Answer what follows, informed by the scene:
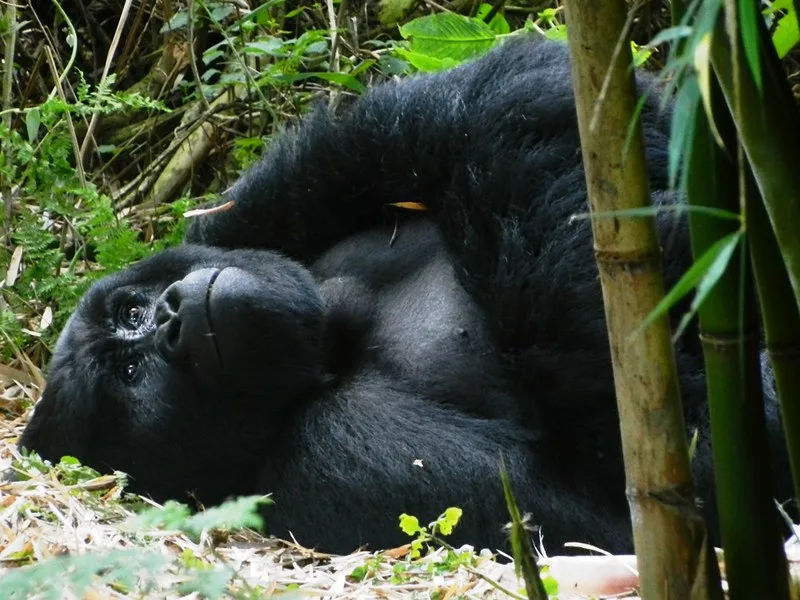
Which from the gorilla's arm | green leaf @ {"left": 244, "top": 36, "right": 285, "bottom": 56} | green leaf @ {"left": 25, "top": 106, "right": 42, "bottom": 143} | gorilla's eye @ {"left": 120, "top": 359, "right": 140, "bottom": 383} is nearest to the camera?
the gorilla's arm

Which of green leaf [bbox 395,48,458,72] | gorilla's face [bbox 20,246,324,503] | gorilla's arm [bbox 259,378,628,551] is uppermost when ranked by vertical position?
green leaf [bbox 395,48,458,72]

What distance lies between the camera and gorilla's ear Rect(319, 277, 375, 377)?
252 centimetres

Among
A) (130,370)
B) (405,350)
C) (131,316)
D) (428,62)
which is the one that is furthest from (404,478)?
(428,62)

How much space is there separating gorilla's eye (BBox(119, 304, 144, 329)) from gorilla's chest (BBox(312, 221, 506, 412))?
17.3 inches

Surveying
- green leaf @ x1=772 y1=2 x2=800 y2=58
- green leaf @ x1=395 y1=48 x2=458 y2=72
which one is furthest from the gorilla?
green leaf @ x1=772 y1=2 x2=800 y2=58

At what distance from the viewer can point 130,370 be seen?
2.43 m

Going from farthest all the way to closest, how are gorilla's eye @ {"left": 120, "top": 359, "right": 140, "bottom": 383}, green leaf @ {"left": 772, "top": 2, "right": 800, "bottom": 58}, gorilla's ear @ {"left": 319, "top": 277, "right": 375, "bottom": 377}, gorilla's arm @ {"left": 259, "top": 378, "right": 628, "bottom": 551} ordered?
gorilla's ear @ {"left": 319, "top": 277, "right": 375, "bottom": 377} → gorilla's eye @ {"left": 120, "top": 359, "right": 140, "bottom": 383} → gorilla's arm @ {"left": 259, "top": 378, "right": 628, "bottom": 551} → green leaf @ {"left": 772, "top": 2, "right": 800, "bottom": 58}

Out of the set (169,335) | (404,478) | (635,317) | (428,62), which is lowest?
(404,478)

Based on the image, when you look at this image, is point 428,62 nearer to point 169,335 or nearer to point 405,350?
point 405,350

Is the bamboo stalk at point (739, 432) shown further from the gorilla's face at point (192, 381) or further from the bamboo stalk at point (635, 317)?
the gorilla's face at point (192, 381)

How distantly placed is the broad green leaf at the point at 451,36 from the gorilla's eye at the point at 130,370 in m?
1.11

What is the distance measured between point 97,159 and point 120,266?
1541 mm

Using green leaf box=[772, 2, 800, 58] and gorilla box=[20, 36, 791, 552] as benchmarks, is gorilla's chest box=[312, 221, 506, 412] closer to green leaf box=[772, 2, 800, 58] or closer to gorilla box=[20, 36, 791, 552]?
gorilla box=[20, 36, 791, 552]

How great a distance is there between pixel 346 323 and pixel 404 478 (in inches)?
20.6
